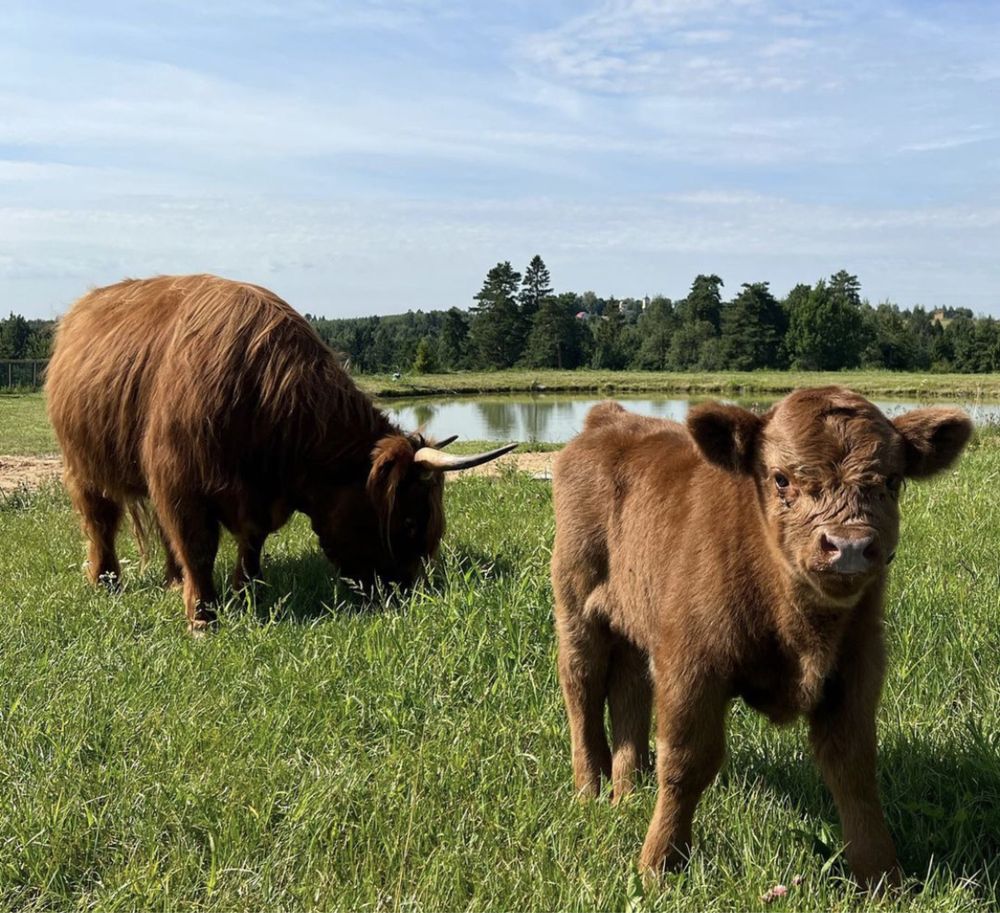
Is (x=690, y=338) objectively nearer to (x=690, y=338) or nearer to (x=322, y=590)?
(x=690, y=338)

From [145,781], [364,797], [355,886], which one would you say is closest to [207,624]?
[145,781]

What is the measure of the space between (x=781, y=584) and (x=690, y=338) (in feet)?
263

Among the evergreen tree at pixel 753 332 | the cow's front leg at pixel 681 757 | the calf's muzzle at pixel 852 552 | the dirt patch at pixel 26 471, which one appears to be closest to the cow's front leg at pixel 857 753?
the cow's front leg at pixel 681 757

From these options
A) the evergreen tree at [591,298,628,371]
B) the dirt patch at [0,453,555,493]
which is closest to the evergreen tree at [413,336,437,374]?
the evergreen tree at [591,298,628,371]

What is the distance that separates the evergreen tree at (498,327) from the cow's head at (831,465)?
Answer: 81.2 m

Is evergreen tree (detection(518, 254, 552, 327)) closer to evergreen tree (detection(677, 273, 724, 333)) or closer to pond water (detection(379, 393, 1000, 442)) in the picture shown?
evergreen tree (detection(677, 273, 724, 333))

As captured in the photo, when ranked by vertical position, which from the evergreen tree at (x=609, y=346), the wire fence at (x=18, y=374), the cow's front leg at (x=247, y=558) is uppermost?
the evergreen tree at (x=609, y=346)

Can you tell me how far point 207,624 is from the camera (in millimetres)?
5438

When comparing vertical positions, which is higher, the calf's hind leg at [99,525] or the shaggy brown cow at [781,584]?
the shaggy brown cow at [781,584]

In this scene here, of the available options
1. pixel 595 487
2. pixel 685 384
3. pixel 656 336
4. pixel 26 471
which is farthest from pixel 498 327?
pixel 595 487

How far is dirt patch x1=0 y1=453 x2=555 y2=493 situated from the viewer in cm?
1147

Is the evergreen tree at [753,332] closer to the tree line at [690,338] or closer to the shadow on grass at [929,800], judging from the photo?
the tree line at [690,338]

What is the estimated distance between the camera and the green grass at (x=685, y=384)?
38.7 meters

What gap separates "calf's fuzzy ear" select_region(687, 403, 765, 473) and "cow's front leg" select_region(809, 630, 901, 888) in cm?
62
